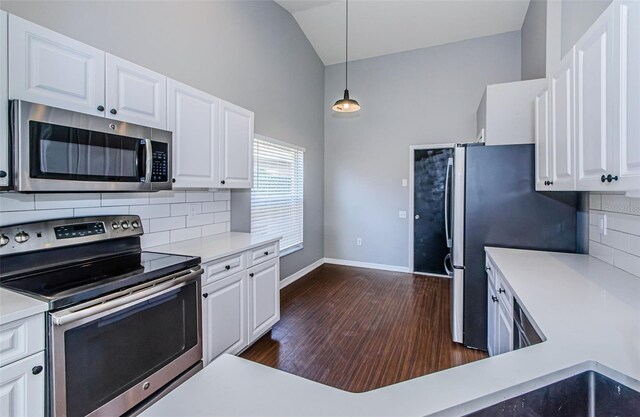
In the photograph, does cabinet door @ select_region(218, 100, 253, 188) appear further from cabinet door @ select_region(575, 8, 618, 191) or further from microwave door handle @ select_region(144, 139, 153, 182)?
cabinet door @ select_region(575, 8, 618, 191)

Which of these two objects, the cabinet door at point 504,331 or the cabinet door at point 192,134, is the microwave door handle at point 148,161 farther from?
A: the cabinet door at point 504,331

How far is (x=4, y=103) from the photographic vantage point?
125 cm

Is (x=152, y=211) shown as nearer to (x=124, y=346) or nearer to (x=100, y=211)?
(x=100, y=211)

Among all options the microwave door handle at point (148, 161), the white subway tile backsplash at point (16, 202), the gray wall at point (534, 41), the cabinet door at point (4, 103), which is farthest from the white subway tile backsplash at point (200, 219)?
the gray wall at point (534, 41)

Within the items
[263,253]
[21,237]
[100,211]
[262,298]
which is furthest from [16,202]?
[262,298]

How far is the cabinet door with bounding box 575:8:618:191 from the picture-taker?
1215 mm

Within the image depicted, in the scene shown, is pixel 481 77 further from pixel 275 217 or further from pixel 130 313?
pixel 130 313

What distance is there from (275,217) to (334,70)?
306 centimetres

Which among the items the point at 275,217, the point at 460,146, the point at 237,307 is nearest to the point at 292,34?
the point at 275,217

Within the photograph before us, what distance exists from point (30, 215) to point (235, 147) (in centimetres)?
144

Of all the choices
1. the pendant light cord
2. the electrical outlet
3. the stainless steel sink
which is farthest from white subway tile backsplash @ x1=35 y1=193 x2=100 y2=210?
the pendant light cord

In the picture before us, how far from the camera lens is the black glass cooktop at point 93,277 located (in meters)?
1.25

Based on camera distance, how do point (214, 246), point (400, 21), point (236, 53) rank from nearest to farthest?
point (214, 246) → point (236, 53) → point (400, 21)

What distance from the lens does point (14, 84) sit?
128 centimetres
